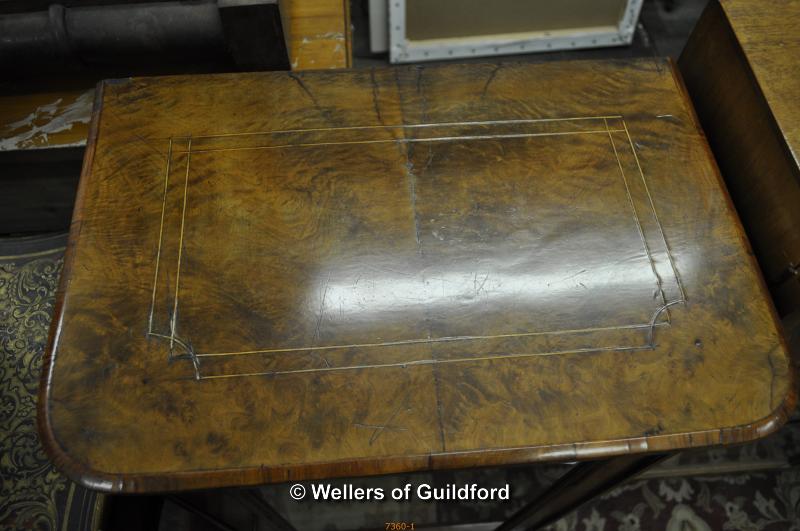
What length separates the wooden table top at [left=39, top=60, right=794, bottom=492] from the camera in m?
0.90

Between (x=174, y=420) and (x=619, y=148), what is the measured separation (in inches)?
35.0

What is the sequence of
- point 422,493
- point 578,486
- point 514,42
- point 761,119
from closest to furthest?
1. point 761,119
2. point 578,486
3. point 422,493
4. point 514,42

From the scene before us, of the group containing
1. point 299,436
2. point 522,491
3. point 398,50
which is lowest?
point 522,491

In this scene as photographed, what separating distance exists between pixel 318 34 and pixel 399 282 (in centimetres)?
81

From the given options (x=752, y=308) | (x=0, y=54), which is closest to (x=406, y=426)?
(x=752, y=308)

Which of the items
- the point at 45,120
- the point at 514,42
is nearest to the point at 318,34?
the point at 45,120

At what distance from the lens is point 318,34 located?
152 centimetres

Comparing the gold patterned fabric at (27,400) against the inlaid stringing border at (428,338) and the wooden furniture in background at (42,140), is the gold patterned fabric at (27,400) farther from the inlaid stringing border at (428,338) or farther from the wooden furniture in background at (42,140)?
the inlaid stringing border at (428,338)

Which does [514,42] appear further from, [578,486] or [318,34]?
[578,486]

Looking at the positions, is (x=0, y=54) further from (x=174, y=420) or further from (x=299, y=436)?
(x=299, y=436)

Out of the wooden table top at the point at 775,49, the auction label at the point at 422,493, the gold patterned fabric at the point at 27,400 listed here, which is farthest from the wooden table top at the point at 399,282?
the auction label at the point at 422,493

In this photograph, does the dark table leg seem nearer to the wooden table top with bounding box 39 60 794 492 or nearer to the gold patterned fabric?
the wooden table top with bounding box 39 60 794 492

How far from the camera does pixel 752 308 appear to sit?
0.99 metres

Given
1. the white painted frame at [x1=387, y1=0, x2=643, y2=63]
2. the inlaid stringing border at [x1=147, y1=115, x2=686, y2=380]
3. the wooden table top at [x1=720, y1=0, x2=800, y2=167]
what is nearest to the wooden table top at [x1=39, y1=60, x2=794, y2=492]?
the inlaid stringing border at [x1=147, y1=115, x2=686, y2=380]
